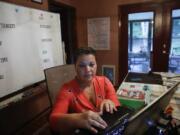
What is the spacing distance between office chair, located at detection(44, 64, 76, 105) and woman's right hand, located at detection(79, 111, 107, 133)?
1.06m

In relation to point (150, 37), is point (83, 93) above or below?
below

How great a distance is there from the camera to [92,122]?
0.55 metres

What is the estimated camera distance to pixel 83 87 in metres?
1.05

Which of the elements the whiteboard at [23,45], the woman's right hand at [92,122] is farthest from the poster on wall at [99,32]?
the woman's right hand at [92,122]

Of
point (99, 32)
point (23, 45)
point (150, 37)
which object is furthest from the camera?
point (99, 32)

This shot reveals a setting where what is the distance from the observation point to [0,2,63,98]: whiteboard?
191cm

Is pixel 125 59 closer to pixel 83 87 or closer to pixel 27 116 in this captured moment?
pixel 27 116

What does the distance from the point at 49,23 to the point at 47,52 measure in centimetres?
47

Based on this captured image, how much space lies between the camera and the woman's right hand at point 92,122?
A: 0.53 metres

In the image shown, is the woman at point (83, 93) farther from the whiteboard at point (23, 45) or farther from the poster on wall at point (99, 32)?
the poster on wall at point (99, 32)

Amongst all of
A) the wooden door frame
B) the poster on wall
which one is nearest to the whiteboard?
the poster on wall

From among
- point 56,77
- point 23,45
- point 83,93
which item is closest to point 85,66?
point 83,93

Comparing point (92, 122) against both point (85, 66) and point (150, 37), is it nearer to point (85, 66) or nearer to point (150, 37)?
point (85, 66)

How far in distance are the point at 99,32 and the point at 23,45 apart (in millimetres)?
2253
